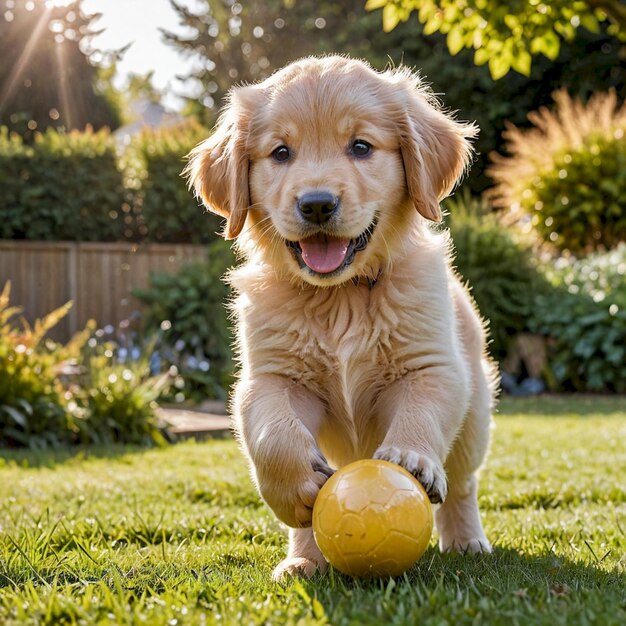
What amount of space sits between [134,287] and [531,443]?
7124 mm

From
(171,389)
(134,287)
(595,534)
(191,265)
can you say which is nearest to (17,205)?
(134,287)

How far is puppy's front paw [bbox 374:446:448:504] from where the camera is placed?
8.63 feet

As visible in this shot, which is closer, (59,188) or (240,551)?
(240,551)

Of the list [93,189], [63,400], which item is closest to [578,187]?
[93,189]

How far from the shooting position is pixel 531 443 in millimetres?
6723

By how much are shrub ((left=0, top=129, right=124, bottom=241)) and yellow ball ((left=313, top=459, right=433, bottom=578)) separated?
10946 mm

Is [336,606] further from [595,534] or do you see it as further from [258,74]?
[258,74]

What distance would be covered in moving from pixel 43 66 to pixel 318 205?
28049 mm

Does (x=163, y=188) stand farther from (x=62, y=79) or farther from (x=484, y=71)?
(x=62, y=79)

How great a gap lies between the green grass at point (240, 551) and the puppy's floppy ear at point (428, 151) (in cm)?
133

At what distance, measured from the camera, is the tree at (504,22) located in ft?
18.1

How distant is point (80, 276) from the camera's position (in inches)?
489

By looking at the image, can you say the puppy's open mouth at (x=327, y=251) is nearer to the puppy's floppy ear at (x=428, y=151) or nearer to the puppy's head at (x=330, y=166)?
the puppy's head at (x=330, y=166)

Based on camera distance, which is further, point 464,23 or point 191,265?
point 191,265
